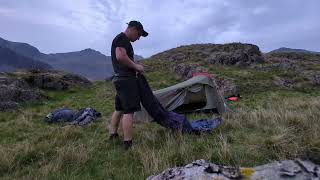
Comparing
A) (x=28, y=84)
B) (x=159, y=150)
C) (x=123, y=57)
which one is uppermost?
(x=123, y=57)

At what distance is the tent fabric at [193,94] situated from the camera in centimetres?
1235

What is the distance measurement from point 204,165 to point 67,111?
853cm

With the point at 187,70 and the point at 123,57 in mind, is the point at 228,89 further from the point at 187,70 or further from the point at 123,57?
the point at 187,70

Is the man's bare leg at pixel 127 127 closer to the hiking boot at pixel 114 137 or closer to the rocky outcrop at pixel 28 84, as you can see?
the hiking boot at pixel 114 137

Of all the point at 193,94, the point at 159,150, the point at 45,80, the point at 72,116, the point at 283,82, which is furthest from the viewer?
the point at 45,80

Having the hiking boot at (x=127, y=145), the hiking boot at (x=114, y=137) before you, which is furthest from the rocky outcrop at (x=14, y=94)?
the hiking boot at (x=127, y=145)

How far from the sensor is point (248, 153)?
548cm

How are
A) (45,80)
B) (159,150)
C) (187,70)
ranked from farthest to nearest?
(187,70) → (45,80) → (159,150)

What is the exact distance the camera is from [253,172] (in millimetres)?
3889

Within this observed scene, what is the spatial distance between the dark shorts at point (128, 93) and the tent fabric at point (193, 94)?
5188mm

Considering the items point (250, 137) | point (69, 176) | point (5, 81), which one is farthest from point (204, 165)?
point (5, 81)

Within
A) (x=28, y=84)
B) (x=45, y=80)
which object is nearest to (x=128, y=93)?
(x=28, y=84)

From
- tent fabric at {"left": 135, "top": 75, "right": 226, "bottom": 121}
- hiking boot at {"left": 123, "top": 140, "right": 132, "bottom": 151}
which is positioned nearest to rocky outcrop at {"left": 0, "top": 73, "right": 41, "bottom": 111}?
tent fabric at {"left": 135, "top": 75, "right": 226, "bottom": 121}

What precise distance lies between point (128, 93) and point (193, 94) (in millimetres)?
6009
